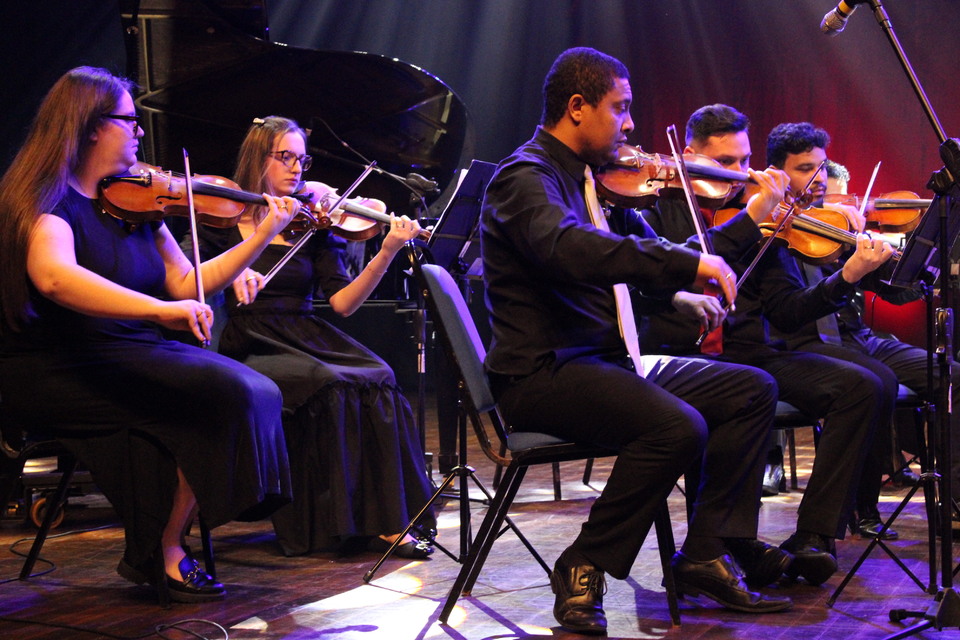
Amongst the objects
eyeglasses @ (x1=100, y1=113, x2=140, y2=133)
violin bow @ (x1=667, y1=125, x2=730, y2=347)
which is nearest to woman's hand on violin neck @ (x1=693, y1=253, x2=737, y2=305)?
violin bow @ (x1=667, y1=125, x2=730, y2=347)

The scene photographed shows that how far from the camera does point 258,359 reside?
3.00 m

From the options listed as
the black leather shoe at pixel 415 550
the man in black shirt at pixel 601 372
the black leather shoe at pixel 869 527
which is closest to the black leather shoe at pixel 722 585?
the man in black shirt at pixel 601 372

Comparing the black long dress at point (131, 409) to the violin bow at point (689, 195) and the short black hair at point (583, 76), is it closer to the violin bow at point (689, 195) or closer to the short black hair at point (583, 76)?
the short black hair at point (583, 76)

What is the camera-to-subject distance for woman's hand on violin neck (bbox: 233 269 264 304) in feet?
8.83

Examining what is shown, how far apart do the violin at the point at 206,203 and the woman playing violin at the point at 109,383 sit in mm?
67

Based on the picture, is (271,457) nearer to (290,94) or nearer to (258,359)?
(258,359)

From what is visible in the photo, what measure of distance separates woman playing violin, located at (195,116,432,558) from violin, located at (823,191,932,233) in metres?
1.80

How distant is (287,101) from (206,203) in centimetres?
196

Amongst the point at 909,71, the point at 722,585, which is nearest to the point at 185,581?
the point at 722,585

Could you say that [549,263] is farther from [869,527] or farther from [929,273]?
[869,527]

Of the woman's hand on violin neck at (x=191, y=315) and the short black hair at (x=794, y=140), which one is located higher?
the short black hair at (x=794, y=140)

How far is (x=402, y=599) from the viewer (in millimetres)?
2326

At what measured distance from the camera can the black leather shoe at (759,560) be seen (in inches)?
91.0

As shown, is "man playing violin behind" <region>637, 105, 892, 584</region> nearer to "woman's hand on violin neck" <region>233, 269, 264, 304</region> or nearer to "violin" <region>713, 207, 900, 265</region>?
"violin" <region>713, 207, 900, 265</region>
